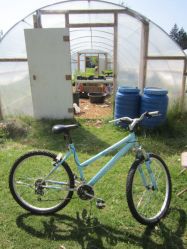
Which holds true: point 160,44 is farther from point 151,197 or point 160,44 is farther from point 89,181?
point 89,181

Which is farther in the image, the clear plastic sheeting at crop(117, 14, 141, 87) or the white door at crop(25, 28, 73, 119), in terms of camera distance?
the clear plastic sheeting at crop(117, 14, 141, 87)

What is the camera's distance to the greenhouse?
6.42 meters

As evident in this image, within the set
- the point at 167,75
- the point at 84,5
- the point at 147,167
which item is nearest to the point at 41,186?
the point at 147,167

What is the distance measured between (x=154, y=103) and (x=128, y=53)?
2.28 m

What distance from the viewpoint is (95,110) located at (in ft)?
28.5

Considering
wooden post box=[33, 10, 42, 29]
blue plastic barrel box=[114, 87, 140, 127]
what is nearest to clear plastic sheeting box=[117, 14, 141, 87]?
blue plastic barrel box=[114, 87, 140, 127]

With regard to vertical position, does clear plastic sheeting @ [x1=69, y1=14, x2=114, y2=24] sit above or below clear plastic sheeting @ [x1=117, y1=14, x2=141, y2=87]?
above

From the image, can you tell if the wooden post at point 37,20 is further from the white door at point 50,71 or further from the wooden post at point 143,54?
the wooden post at point 143,54

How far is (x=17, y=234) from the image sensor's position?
2.72 metres

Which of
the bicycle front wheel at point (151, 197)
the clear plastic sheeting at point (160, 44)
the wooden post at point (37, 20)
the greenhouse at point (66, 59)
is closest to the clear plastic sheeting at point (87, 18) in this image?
the greenhouse at point (66, 59)

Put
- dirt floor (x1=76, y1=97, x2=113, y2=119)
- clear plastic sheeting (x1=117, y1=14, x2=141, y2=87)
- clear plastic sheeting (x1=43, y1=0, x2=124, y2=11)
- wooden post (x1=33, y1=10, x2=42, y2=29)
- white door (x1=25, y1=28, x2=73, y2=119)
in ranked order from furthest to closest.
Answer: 1. dirt floor (x1=76, y1=97, x2=113, y2=119)
2. clear plastic sheeting (x1=117, y1=14, x2=141, y2=87)
3. clear plastic sheeting (x1=43, y1=0, x2=124, y2=11)
4. wooden post (x1=33, y1=10, x2=42, y2=29)
5. white door (x1=25, y1=28, x2=73, y2=119)

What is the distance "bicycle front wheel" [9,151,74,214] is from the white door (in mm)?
3587

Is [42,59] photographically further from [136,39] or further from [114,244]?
[114,244]

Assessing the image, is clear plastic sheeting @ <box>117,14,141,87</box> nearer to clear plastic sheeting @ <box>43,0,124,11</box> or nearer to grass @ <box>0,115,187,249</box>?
clear plastic sheeting @ <box>43,0,124,11</box>
